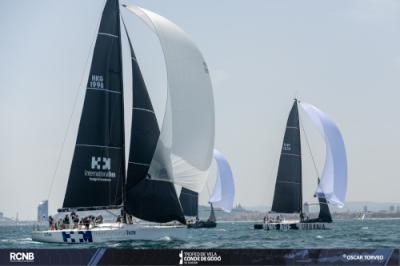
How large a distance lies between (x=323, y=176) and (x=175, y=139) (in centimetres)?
3081

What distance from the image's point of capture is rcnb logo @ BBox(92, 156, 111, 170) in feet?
115

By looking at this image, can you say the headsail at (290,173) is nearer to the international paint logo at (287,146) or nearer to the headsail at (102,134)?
the international paint logo at (287,146)

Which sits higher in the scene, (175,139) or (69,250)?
(175,139)

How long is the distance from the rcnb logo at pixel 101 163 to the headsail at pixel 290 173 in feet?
96.9

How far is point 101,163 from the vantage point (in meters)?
35.3

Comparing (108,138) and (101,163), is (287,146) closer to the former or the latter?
(108,138)

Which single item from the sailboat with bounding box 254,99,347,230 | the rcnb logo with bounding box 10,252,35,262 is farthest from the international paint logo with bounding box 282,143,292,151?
the rcnb logo with bounding box 10,252,35,262

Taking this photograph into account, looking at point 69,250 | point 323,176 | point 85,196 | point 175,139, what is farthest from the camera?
point 323,176

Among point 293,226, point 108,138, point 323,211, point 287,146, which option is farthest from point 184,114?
point 323,211

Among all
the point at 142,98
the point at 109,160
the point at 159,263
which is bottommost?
the point at 159,263

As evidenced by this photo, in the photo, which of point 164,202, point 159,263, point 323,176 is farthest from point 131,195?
point 323,176

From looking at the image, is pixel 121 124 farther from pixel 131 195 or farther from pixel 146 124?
pixel 131 195

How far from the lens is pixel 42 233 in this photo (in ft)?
112

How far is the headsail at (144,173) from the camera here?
112 ft
